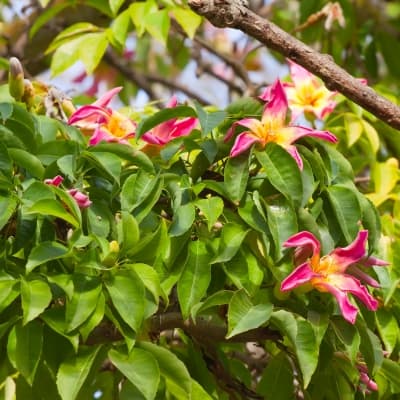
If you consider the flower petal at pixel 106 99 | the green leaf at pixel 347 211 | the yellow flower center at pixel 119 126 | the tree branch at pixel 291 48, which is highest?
the tree branch at pixel 291 48

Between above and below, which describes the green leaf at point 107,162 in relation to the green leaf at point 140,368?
above

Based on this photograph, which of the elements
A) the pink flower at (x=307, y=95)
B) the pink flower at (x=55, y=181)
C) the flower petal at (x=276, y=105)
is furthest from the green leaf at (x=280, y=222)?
the pink flower at (x=307, y=95)

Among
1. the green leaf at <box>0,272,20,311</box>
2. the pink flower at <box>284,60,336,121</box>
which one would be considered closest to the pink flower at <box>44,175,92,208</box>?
the green leaf at <box>0,272,20,311</box>

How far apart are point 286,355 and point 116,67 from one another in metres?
1.50

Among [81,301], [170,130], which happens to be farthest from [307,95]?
[81,301]

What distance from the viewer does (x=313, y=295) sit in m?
1.19

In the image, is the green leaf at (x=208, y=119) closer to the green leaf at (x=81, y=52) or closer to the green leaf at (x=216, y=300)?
the green leaf at (x=216, y=300)

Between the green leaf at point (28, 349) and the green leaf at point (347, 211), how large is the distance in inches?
13.6

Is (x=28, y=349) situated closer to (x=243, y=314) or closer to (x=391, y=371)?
(x=243, y=314)

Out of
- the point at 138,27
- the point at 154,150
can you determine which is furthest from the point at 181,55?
the point at 154,150

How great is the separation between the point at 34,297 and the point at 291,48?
47 cm

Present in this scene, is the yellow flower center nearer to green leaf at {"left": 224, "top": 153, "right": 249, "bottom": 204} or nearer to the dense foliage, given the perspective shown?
the dense foliage

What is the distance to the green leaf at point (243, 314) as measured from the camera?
108 cm

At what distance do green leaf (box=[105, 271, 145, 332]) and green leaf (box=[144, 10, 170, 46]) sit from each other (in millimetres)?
756
